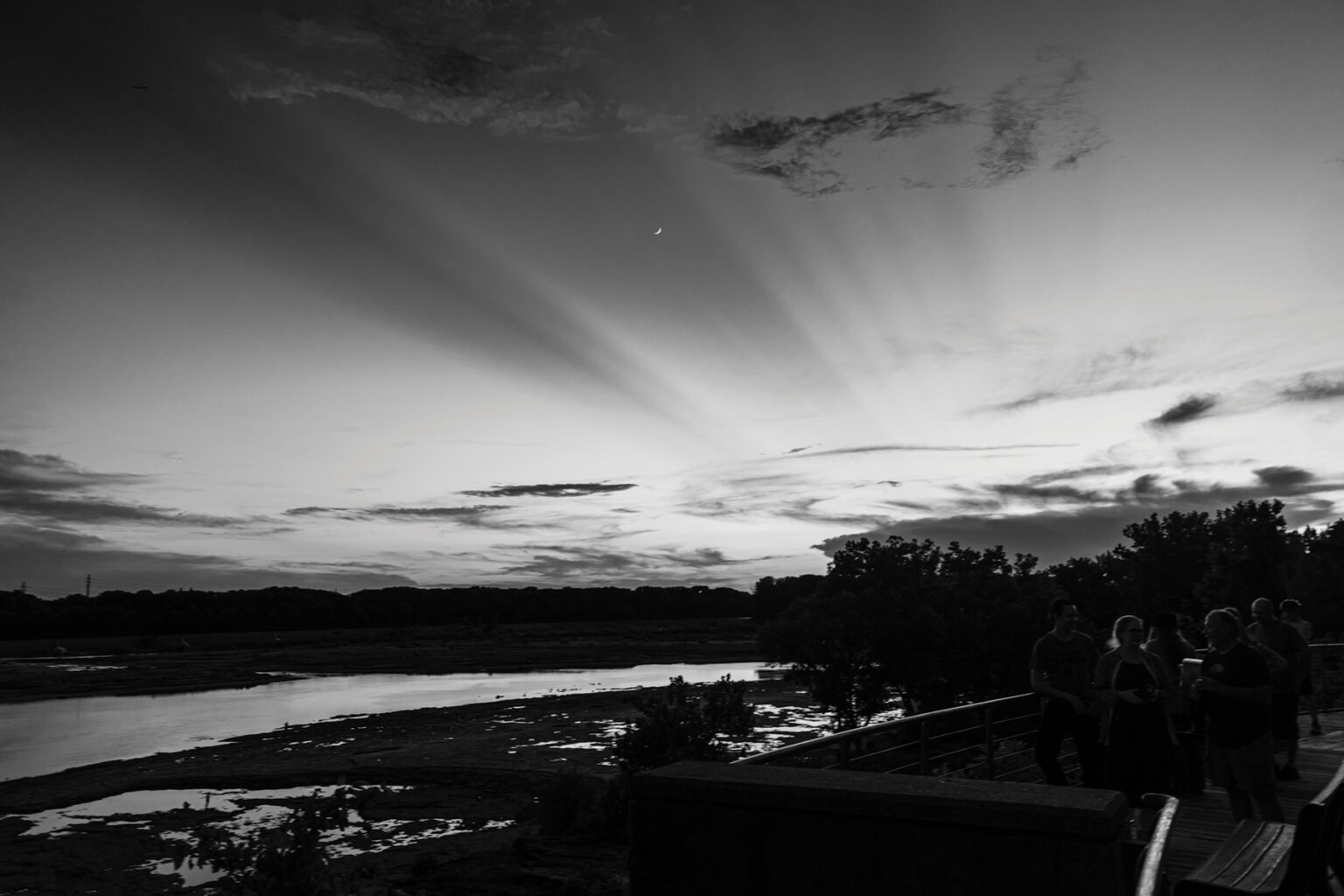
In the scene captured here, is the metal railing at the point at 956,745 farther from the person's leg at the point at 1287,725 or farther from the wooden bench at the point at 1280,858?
the person's leg at the point at 1287,725

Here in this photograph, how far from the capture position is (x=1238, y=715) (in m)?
7.20

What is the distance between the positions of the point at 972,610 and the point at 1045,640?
141ft

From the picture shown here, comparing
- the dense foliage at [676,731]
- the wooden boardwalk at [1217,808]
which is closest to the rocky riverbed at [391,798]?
the dense foliage at [676,731]

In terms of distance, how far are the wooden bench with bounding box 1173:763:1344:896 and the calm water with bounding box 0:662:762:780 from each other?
117 ft

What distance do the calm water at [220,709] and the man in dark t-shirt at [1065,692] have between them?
31.8 meters

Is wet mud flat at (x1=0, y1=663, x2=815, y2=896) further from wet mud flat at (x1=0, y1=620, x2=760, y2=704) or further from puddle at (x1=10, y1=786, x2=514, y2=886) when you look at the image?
wet mud flat at (x1=0, y1=620, x2=760, y2=704)

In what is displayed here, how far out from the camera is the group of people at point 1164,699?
716 centimetres

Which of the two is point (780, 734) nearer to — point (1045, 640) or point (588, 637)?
point (1045, 640)

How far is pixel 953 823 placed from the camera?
3205 mm

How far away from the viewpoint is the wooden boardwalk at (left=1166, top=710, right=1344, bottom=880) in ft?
24.8

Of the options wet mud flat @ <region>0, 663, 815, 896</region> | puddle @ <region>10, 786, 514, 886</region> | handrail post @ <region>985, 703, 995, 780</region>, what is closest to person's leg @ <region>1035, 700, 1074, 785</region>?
handrail post @ <region>985, 703, 995, 780</region>

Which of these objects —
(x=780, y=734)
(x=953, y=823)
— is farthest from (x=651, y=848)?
(x=780, y=734)

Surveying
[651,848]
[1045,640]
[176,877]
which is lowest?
[176,877]

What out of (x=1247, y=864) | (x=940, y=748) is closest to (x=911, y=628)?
(x=940, y=748)
